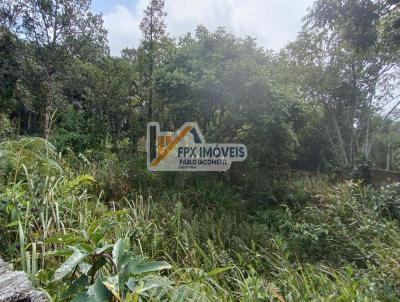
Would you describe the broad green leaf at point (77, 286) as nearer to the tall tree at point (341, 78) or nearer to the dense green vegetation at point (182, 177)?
the dense green vegetation at point (182, 177)

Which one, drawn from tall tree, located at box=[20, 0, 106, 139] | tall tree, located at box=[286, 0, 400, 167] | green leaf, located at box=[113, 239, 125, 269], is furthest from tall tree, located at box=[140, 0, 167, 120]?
green leaf, located at box=[113, 239, 125, 269]

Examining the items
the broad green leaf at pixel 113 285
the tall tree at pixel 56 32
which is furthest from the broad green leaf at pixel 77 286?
the tall tree at pixel 56 32

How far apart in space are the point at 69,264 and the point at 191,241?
203 cm

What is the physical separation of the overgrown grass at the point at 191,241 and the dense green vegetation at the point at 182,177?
0.01 m

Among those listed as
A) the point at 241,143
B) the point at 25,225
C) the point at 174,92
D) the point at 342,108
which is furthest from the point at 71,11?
the point at 342,108

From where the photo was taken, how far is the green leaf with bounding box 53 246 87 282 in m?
1.30

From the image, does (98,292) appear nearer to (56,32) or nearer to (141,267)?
(141,267)

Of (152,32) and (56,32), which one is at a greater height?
(152,32)

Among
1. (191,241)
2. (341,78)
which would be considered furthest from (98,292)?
(341,78)

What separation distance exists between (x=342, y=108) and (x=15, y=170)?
35.3 ft

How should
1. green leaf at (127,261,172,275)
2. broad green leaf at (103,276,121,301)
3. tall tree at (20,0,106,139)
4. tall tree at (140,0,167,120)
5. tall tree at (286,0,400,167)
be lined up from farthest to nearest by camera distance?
tall tree at (286,0,400,167), tall tree at (140,0,167,120), tall tree at (20,0,106,139), green leaf at (127,261,172,275), broad green leaf at (103,276,121,301)

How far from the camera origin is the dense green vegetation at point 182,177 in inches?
79.7

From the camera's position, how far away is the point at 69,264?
4.30 ft

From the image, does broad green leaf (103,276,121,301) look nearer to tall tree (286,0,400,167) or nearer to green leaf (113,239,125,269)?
green leaf (113,239,125,269)
